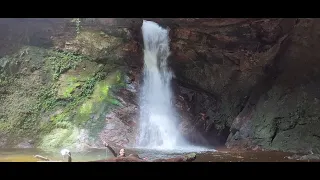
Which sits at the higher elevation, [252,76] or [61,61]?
[61,61]

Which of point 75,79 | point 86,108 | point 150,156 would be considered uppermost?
point 75,79

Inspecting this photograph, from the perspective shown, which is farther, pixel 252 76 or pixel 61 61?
pixel 252 76

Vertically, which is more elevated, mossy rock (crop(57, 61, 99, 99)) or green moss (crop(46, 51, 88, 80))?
green moss (crop(46, 51, 88, 80))

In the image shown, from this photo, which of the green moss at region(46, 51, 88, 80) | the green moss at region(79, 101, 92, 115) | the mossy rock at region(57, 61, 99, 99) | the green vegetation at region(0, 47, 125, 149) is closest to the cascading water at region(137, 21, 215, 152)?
the green vegetation at region(0, 47, 125, 149)

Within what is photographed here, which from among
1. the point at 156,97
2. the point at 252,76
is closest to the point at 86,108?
the point at 156,97

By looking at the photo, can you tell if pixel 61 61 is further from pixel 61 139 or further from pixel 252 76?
pixel 252 76

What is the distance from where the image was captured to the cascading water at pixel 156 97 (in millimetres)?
8562

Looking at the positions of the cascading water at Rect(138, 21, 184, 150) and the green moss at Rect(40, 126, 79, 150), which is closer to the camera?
the green moss at Rect(40, 126, 79, 150)

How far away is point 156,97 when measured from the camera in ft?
31.7

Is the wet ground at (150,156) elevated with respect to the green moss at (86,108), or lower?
lower

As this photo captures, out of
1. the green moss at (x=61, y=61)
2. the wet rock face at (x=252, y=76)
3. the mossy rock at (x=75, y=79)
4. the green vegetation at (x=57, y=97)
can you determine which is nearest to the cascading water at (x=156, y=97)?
the wet rock face at (x=252, y=76)

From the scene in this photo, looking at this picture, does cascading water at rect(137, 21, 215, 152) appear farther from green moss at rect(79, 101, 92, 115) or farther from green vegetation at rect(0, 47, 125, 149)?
green moss at rect(79, 101, 92, 115)

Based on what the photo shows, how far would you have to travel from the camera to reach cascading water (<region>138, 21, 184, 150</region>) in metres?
8.56

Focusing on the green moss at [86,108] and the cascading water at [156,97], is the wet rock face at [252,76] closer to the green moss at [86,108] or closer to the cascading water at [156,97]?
the cascading water at [156,97]
